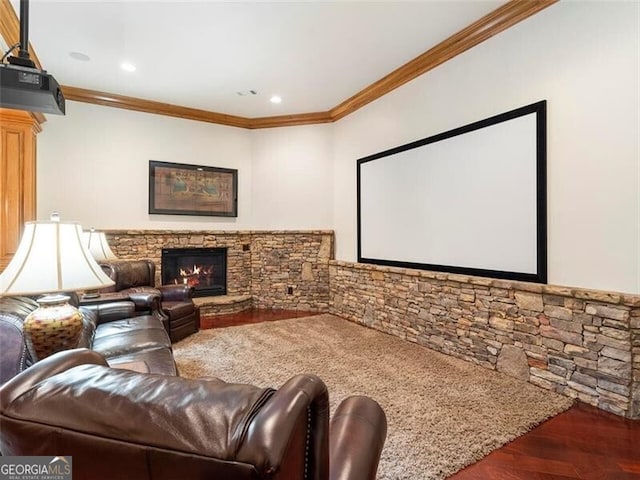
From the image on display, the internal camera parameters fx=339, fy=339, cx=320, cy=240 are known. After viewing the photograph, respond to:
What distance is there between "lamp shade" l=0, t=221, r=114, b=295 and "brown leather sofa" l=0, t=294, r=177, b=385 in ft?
1.27

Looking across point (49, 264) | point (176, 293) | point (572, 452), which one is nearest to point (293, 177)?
point (176, 293)

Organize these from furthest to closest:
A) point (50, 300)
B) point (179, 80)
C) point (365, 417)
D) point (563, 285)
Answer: point (179, 80)
point (563, 285)
point (50, 300)
point (365, 417)

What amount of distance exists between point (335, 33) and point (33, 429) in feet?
12.0

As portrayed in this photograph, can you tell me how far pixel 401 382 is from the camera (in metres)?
2.77

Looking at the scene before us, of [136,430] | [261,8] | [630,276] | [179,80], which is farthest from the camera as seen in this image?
[179,80]

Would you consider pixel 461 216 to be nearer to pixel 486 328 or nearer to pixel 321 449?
pixel 486 328

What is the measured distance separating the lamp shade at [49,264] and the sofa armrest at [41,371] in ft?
2.58

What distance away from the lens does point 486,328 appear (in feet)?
10.1

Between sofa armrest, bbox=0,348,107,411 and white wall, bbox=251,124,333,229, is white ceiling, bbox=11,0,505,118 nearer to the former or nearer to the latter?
white wall, bbox=251,124,333,229

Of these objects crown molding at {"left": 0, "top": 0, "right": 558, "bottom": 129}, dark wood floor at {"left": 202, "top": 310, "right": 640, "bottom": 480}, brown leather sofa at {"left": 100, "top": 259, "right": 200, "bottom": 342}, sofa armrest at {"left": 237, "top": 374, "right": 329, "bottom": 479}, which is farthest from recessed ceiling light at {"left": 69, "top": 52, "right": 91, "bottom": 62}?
dark wood floor at {"left": 202, "top": 310, "right": 640, "bottom": 480}

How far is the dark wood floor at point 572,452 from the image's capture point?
1.75 meters

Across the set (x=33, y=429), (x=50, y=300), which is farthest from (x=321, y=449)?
(x=50, y=300)

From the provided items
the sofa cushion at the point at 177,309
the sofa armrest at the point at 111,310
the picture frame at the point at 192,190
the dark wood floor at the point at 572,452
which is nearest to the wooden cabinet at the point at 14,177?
the sofa armrest at the point at 111,310

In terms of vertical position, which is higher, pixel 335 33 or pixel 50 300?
pixel 335 33
